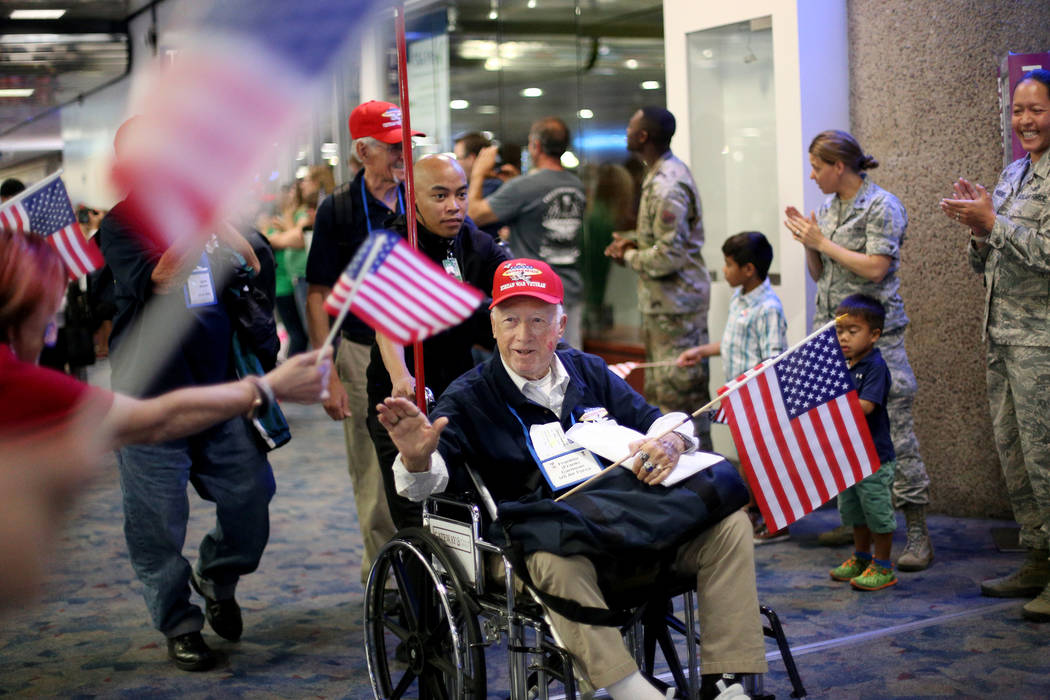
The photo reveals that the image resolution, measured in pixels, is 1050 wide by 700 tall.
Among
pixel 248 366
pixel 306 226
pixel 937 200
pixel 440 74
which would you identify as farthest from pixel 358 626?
pixel 440 74

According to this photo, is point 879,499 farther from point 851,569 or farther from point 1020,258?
point 1020,258

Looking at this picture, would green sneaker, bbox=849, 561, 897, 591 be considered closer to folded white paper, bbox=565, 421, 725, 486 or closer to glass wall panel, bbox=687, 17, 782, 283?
folded white paper, bbox=565, 421, 725, 486

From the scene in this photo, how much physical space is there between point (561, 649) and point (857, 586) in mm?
2077

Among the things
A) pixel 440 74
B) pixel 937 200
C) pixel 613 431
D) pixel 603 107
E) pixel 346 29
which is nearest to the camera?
pixel 346 29

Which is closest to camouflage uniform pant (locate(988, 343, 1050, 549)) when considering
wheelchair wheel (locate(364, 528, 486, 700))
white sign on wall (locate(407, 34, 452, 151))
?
wheelchair wheel (locate(364, 528, 486, 700))

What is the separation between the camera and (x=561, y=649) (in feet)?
7.80

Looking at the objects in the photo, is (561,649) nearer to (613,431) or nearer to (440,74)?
(613,431)

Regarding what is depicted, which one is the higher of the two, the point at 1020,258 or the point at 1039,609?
the point at 1020,258

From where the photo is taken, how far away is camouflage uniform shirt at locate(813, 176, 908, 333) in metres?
4.29

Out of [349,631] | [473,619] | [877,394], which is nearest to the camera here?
[473,619]

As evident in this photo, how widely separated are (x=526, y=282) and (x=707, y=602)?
0.90 metres

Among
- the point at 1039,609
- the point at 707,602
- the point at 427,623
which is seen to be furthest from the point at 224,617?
the point at 1039,609

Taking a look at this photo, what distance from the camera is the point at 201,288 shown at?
3.45m

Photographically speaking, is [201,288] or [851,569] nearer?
[201,288]
